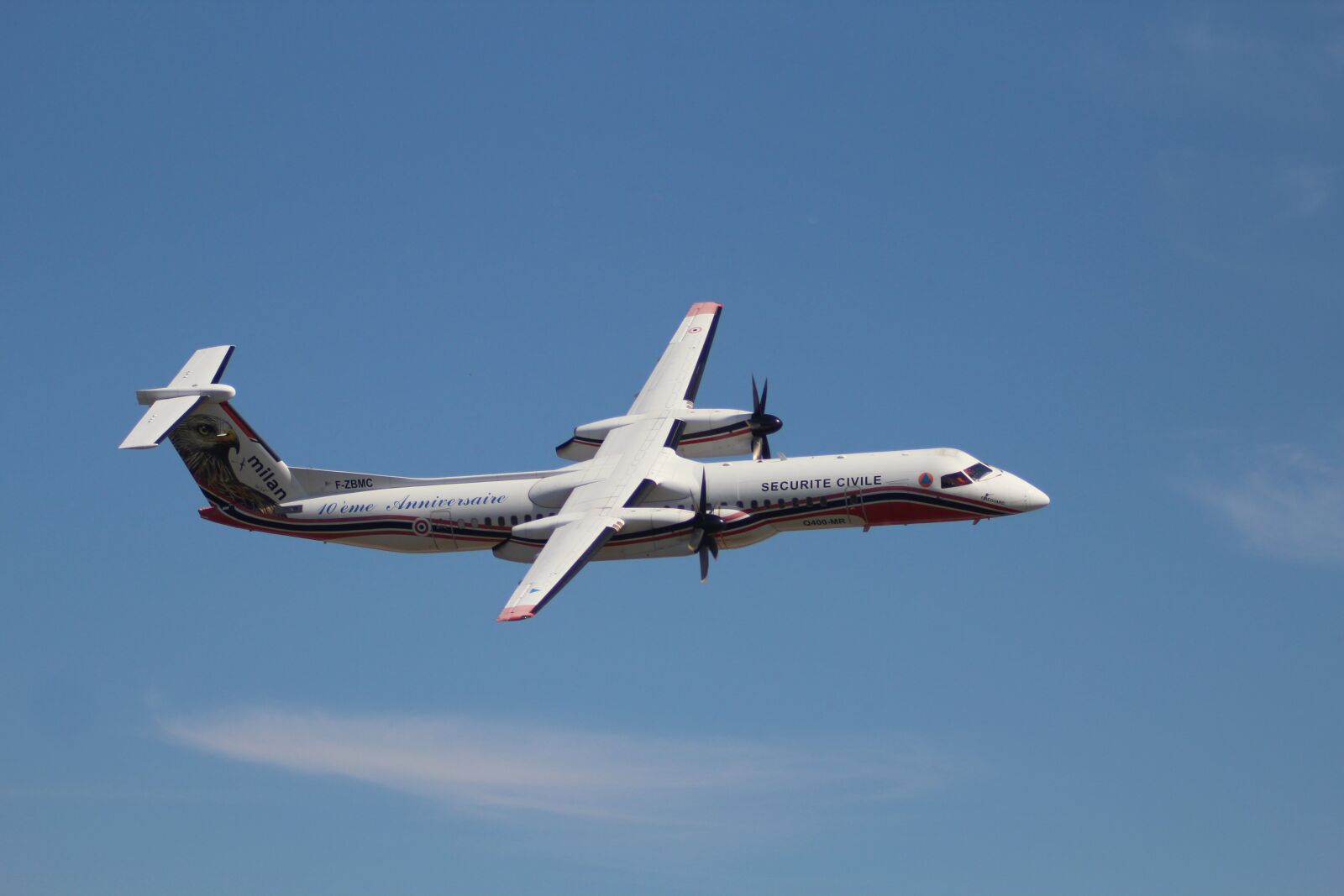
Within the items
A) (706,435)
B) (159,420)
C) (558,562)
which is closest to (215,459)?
(159,420)

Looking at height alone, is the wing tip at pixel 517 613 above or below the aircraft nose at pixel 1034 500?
below

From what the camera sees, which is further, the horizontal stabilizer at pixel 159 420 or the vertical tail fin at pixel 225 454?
the vertical tail fin at pixel 225 454

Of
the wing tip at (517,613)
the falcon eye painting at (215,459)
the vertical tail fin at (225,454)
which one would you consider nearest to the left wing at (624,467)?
the wing tip at (517,613)

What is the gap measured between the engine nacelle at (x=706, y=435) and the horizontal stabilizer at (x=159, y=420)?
43.9 ft

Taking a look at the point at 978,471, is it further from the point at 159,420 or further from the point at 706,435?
the point at 159,420

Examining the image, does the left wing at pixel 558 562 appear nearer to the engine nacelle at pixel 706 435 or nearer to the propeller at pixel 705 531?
the propeller at pixel 705 531

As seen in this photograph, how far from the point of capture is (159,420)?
53844 mm

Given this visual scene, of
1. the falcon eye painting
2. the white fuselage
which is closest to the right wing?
the white fuselage

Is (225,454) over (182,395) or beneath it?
beneath

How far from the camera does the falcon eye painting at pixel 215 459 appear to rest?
56969 millimetres

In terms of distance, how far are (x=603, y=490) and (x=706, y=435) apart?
657cm

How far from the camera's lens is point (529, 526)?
5212cm

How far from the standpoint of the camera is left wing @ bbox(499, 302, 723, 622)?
159ft

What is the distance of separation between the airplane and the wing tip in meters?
2.87
